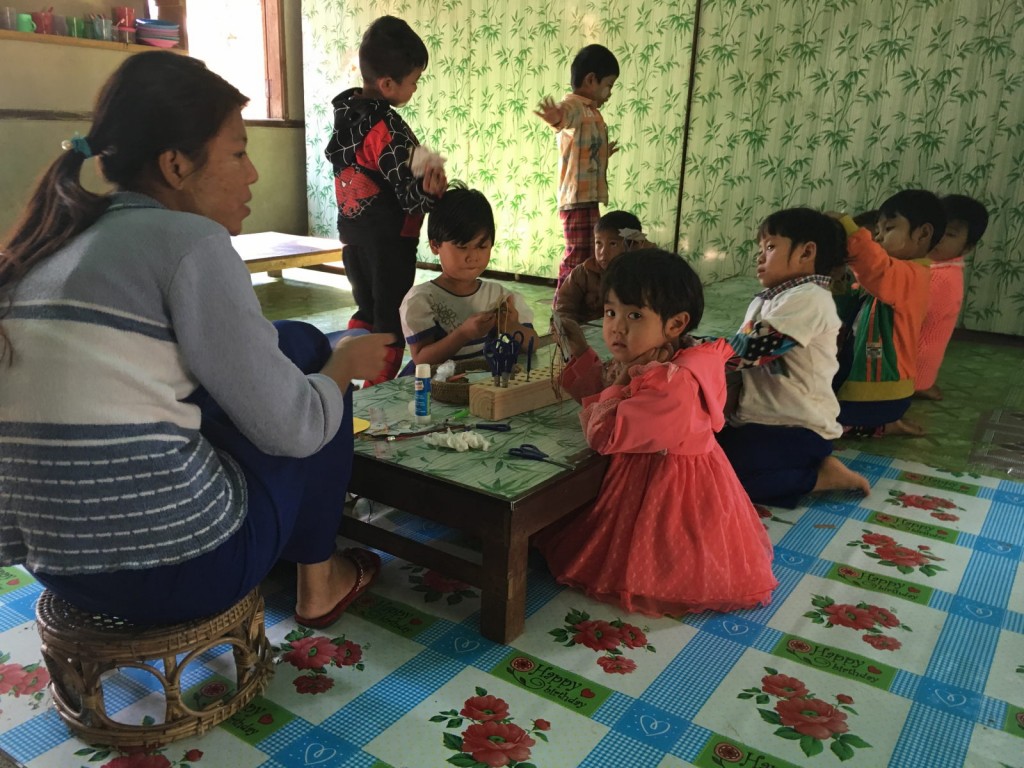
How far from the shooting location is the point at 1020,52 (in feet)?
13.2

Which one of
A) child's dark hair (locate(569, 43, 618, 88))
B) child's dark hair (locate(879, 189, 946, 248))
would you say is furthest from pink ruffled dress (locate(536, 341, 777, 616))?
child's dark hair (locate(569, 43, 618, 88))

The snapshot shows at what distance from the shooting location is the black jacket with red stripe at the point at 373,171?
8.38 ft

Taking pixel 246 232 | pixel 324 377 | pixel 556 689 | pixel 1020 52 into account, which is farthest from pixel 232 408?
pixel 246 232

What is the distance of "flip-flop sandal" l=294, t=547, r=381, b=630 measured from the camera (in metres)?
1.55

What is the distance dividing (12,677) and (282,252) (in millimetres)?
3871

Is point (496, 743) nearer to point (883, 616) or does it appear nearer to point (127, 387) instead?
point (127, 387)

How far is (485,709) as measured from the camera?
134cm

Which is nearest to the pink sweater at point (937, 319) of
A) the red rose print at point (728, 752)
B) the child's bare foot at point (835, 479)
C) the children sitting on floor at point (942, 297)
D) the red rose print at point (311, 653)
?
the children sitting on floor at point (942, 297)

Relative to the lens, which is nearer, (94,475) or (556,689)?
(94,475)

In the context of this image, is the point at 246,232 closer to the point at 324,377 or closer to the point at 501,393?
the point at 501,393

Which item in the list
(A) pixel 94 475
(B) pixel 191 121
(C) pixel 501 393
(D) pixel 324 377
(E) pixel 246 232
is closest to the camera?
(A) pixel 94 475

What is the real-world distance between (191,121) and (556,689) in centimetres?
109

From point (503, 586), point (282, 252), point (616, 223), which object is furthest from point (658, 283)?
point (282, 252)

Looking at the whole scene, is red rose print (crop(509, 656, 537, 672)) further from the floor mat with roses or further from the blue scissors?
the blue scissors
